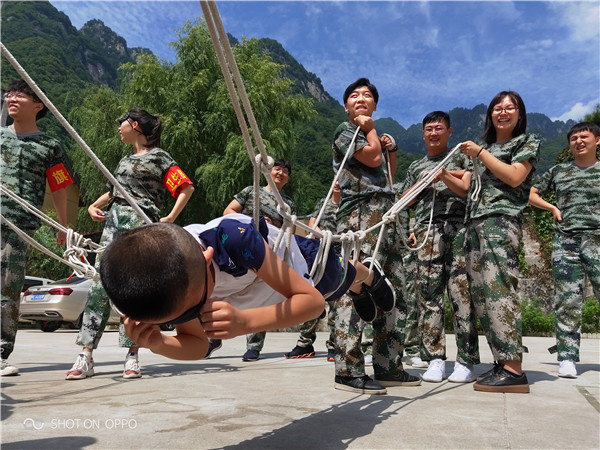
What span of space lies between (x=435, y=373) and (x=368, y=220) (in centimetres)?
117

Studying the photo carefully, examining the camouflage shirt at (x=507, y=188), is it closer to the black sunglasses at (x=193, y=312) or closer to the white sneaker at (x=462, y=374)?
the white sneaker at (x=462, y=374)

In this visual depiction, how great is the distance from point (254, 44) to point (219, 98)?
352 cm

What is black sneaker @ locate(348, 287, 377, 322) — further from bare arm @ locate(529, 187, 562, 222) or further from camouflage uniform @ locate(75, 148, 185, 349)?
bare arm @ locate(529, 187, 562, 222)

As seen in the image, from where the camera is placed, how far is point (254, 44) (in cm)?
1834

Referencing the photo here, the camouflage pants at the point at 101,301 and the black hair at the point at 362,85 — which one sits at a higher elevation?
the black hair at the point at 362,85

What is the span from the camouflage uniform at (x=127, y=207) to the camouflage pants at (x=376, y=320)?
4.56 ft

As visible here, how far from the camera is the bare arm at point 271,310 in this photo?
144 cm

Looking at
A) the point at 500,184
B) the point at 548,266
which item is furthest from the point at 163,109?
the point at 500,184

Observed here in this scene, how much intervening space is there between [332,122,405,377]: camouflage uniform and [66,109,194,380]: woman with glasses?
1138 millimetres

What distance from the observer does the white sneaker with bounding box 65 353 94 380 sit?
3.18 meters

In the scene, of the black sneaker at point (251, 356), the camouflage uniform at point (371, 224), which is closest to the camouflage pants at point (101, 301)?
the black sneaker at point (251, 356)

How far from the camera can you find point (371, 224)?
283cm

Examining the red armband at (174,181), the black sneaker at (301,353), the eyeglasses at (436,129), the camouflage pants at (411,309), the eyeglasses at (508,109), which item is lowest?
the black sneaker at (301,353)

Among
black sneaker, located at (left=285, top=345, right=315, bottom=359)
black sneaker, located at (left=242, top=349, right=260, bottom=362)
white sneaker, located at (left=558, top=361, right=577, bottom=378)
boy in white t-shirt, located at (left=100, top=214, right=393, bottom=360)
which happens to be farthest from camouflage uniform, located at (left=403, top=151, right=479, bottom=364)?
boy in white t-shirt, located at (left=100, top=214, right=393, bottom=360)
